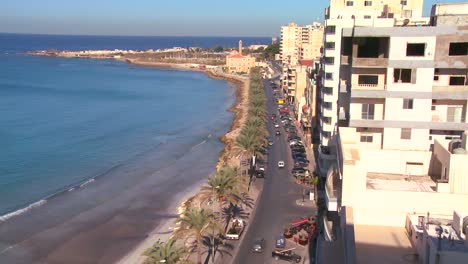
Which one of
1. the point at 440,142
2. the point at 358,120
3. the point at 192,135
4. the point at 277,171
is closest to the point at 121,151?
the point at 192,135

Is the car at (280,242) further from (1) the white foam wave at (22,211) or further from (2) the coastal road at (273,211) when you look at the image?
(1) the white foam wave at (22,211)

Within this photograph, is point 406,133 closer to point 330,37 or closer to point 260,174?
point 330,37

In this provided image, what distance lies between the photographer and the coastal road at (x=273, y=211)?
112 feet

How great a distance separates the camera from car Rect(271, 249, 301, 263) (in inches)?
1297

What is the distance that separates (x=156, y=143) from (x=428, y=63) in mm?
61588

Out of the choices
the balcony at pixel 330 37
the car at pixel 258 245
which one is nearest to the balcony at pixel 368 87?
the car at pixel 258 245

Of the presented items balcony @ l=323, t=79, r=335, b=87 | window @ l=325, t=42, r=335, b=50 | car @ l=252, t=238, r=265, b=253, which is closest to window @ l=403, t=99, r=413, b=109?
car @ l=252, t=238, r=265, b=253

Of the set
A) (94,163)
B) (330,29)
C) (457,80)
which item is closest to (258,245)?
(457,80)

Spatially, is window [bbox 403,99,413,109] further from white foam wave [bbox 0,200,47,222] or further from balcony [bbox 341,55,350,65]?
white foam wave [bbox 0,200,47,222]

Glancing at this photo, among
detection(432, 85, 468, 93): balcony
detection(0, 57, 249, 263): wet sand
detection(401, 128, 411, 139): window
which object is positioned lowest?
detection(0, 57, 249, 263): wet sand

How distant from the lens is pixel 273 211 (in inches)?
1646

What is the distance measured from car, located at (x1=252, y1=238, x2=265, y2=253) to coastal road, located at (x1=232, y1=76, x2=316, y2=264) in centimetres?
27

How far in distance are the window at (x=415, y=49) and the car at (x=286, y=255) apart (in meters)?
16.8

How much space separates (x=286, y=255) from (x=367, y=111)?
13501mm
